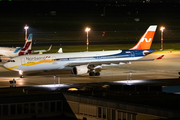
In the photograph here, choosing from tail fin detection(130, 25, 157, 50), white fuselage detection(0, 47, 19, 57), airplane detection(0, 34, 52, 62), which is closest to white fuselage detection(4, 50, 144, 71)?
tail fin detection(130, 25, 157, 50)

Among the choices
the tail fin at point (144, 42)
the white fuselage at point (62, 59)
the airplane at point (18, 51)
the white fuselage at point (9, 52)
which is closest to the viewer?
the white fuselage at point (62, 59)

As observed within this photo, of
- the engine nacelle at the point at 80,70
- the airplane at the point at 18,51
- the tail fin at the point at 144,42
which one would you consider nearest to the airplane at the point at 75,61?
the engine nacelle at the point at 80,70

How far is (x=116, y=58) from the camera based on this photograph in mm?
59156

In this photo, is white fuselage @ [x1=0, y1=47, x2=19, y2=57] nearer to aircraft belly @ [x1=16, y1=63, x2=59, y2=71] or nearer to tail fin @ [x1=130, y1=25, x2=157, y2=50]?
aircraft belly @ [x1=16, y1=63, x2=59, y2=71]

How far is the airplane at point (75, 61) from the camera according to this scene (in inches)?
2101

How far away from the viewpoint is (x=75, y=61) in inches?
2224

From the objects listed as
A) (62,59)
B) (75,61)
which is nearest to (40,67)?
(62,59)

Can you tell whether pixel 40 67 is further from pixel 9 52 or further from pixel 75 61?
pixel 9 52

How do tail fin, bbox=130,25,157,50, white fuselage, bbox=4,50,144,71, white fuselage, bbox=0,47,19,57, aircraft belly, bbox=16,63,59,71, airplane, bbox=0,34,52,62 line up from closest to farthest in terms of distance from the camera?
white fuselage, bbox=4,50,144,71, aircraft belly, bbox=16,63,59,71, tail fin, bbox=130,25,157,50, airplane, bbox=0,34,52,62, white fuselage, bbox=0,47,19,57

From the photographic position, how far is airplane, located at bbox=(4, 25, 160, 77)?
5338 cm

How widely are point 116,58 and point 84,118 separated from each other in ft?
92.9

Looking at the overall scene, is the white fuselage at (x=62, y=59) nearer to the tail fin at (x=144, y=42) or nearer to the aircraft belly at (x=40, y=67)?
the aircraft belly at (x=40, y=67)

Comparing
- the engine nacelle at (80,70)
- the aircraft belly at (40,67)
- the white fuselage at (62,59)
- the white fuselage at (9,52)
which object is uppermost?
the white fuselage at (9,52)

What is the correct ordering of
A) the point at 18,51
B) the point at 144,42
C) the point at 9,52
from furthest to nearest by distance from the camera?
1. the point at 9,52
2. the point at 18,51
3. the point at 144,42
